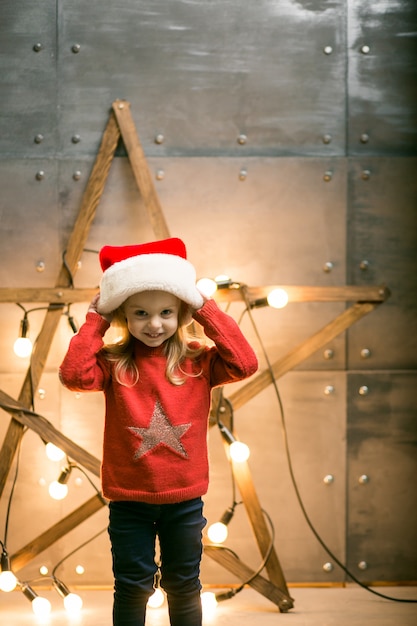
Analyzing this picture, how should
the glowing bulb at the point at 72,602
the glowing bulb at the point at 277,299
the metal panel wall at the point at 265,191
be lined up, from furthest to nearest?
1. the metal panel wall at the point at 265,191
2. the glowing bulb at the point at 72,602
3. the glowing bulb at the point at 277,299

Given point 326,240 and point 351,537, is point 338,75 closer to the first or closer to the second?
point 326,240

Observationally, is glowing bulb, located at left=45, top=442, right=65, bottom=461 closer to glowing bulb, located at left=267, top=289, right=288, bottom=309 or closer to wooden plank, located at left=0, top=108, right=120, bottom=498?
wooden plank, located at left=0, top=108, right=120, bottom=498

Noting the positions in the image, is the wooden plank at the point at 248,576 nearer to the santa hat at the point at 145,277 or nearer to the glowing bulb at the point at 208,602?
the glowing bulb at the point at 208,602

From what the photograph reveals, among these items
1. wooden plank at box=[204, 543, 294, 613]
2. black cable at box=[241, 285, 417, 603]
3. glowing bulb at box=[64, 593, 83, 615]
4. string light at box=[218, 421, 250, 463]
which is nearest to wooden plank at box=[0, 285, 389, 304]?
black cable at box=[241, 285, 417, 603]

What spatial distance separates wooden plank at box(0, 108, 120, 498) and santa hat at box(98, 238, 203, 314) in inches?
24.2

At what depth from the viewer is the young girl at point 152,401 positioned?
70.6 inches

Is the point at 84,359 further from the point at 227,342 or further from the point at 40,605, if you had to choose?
the point at 40,605

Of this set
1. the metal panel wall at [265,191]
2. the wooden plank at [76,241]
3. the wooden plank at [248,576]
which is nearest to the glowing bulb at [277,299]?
the metal panel wall at [265,191]

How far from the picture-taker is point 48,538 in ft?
7.82

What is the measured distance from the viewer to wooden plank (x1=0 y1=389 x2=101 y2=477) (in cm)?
233

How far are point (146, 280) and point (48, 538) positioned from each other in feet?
3.58

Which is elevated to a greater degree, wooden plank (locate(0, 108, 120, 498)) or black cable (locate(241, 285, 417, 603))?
wooden plank (locate(0, 108, 120, 498))

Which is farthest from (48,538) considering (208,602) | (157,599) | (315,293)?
(315,293)

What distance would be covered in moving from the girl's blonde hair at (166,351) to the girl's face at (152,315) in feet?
0.16
